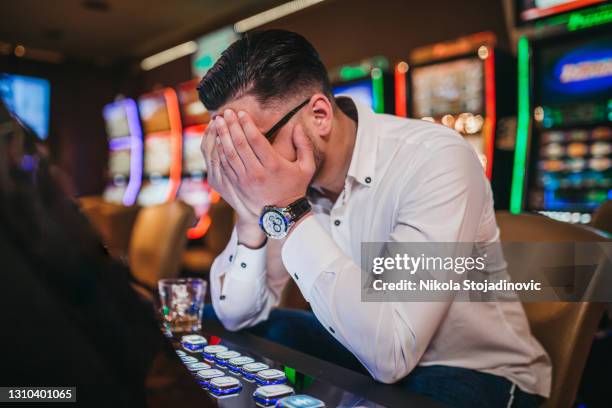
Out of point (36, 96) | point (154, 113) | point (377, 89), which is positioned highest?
point (36, 96)

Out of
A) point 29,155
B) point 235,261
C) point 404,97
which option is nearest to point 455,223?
point 235,261

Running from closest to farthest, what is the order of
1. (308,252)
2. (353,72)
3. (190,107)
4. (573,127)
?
(308,252), (573,127), (353,72), (190,107)

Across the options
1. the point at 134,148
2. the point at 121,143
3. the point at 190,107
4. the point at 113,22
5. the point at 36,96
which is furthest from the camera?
the point at 36,96

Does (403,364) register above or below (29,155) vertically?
below

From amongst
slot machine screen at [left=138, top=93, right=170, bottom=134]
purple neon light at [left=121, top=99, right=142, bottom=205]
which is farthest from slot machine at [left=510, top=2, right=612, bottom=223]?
purple neon light at [left=121, top=99, right=142, bottom=205]

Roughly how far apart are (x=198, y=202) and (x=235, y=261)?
4493 mm

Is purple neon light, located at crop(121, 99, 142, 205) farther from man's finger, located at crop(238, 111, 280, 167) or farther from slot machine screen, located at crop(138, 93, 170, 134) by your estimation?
man's finger, located at crop(238, 111, 280, 167)

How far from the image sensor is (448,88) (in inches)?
130

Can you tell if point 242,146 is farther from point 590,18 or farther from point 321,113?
point 590,18

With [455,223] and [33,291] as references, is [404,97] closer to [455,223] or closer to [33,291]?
[455,223]

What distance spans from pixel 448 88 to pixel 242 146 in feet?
8.58

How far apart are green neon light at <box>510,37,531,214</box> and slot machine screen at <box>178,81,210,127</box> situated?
3306 millimetres

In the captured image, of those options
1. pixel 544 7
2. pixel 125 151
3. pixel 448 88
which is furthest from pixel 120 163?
pixel 544 7

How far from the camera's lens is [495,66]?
3.12m
